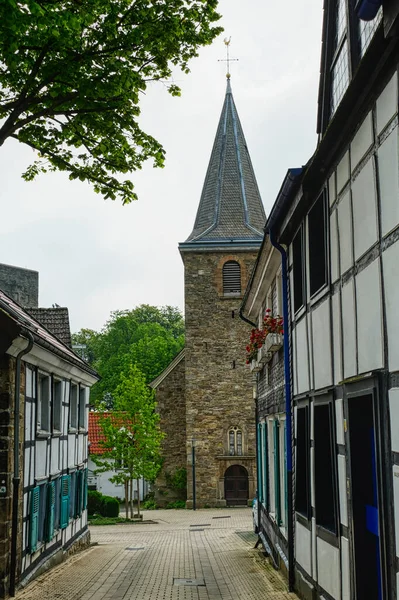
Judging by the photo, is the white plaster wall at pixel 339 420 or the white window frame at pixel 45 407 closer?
the white plaster wall at pixel 339 420

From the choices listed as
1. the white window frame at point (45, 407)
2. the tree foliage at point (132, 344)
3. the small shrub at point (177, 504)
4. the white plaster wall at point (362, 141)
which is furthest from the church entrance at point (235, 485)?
the white plaster wall at point (362, 141)

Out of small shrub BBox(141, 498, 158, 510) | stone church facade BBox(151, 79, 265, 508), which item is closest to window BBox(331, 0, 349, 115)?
stone church facade BBox(151, 79, 265, 508)

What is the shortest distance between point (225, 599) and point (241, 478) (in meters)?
27.2

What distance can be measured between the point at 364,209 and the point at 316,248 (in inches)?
114

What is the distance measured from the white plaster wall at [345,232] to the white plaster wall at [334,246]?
0.74 ft

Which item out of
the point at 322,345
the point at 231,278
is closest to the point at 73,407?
the point at 322,345

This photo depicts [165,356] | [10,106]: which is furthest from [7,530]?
[165,356]

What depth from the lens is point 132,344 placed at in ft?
200

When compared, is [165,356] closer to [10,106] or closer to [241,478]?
[241,478]

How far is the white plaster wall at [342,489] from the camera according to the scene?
7.76 metres

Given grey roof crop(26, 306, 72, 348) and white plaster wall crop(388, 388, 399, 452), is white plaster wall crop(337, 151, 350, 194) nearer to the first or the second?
white plaster wall crop(388, 388, 399, 452)

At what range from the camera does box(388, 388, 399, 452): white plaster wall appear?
5.79 m

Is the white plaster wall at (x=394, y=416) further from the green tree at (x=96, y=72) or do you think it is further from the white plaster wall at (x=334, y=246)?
the green tree at (x=96, y=72)

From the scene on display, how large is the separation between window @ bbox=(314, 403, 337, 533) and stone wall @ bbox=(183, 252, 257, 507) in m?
29.2
